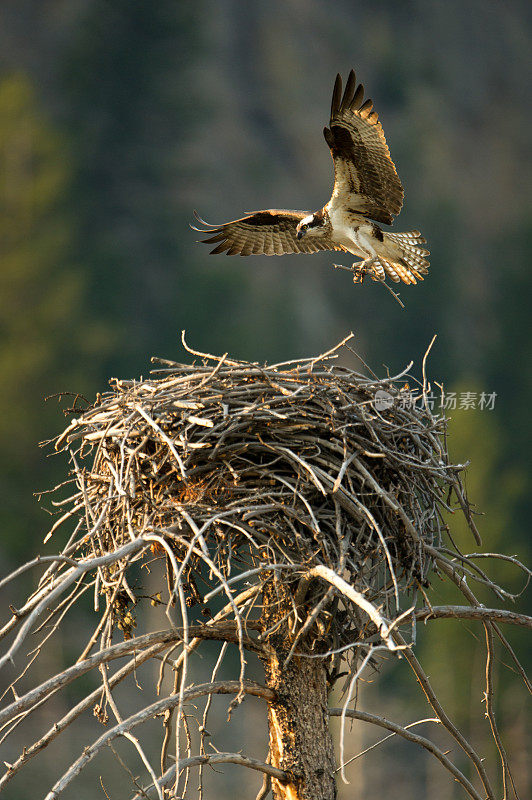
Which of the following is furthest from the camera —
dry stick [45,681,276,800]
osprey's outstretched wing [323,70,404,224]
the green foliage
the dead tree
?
the green foliage

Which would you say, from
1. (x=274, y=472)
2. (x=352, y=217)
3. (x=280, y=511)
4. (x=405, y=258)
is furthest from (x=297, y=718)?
(x=405, y=258)

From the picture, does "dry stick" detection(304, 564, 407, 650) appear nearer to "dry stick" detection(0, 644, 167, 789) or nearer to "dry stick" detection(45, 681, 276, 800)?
"dry stick" detection(45, 681, 276, 800)

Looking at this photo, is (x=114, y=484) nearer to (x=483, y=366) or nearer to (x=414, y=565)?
(x=414, y=565)

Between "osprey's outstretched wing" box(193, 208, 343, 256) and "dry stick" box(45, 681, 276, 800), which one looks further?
"osprey's outstretched wing" box(193, 208, 343, 256)

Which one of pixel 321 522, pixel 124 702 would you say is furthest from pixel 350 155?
pixel 124 702

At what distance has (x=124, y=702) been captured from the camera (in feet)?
72.3

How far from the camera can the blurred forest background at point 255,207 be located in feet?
71.4

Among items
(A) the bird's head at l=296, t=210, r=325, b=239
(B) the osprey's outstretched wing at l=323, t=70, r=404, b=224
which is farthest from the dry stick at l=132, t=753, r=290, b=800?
(A) the bird's head at l=296, t=210, r=325, b=239

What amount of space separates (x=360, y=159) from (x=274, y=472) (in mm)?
2541

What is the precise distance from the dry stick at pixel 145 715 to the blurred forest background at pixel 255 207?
326 inches

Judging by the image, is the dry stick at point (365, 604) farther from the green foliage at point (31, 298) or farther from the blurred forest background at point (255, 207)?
the green foliage at point (31, 298)

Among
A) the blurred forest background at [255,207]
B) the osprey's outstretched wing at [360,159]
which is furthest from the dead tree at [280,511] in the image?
the blurred forest background at [255,207]

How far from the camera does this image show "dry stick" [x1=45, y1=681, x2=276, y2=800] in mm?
2713

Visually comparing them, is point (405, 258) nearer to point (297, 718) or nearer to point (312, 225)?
point (312, 225)
